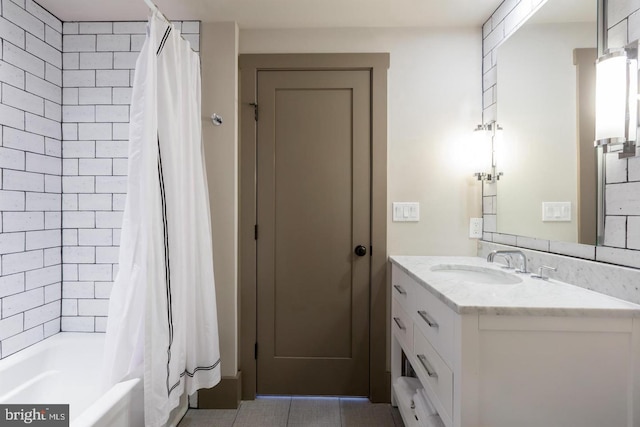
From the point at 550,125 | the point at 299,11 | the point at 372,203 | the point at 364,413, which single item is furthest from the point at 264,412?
the point at 299,11

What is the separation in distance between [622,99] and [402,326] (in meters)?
1.34

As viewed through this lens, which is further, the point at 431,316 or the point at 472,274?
the point at 472,274

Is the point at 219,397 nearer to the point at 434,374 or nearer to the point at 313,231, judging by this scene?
the point at 313,231

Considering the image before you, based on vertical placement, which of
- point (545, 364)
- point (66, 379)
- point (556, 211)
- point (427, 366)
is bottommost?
point (66, 379)

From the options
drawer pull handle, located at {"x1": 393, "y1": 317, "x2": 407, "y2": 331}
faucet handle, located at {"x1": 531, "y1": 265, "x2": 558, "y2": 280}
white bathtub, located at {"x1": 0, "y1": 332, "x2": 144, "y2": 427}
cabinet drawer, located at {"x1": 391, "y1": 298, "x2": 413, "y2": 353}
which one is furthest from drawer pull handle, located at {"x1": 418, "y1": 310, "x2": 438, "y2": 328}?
white bathtub, located at {"x1": 0, "y1": 332, "x2": 144, "y2": 427}

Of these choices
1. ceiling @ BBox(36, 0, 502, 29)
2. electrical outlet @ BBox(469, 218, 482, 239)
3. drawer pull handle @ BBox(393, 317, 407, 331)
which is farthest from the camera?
electrical outlet @ BBox(469, 218, 482, 239)

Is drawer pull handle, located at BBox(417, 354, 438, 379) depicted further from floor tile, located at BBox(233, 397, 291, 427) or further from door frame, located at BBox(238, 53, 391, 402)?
floor tile, located at BBox(233, 397, 291, 427)

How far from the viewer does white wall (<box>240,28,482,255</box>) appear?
2.12m

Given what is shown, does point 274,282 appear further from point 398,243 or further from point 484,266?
point 484,266

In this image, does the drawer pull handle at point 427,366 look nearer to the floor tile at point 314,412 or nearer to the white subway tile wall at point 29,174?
the floor tile at point 314,412

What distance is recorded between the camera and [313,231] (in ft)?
7.06

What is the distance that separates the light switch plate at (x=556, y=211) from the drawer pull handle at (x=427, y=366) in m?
0.85

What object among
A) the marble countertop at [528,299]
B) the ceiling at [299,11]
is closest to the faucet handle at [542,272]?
the marble countertop at [528,299]

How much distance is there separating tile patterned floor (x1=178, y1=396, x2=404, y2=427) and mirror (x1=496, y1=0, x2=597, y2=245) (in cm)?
133
